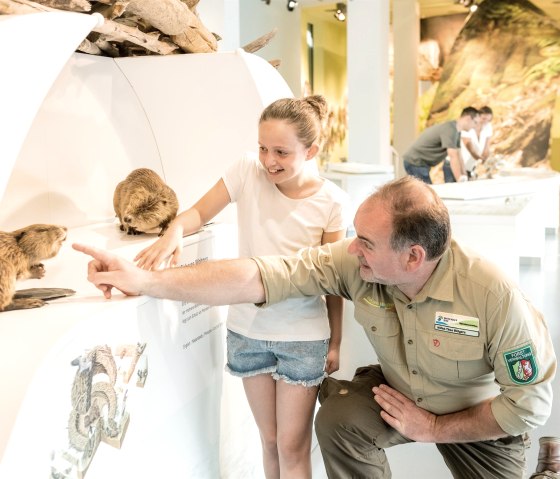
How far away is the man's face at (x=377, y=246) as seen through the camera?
1816mm

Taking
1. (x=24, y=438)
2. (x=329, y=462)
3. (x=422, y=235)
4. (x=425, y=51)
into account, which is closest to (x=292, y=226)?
(x=422, y=235)

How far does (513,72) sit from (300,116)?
38.3ft

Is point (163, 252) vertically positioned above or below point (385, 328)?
above

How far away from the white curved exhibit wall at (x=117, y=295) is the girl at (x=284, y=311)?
158 mm

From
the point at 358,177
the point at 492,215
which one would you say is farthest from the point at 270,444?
the point at 358,177

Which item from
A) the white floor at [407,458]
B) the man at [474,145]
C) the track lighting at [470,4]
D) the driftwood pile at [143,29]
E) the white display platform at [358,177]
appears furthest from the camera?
the track lighting at [470,4]

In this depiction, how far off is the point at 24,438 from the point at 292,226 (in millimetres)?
1087

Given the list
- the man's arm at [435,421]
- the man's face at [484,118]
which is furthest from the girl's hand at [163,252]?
the man's face at [484,118]

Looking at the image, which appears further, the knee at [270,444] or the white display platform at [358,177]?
the white display platform at [358,177]

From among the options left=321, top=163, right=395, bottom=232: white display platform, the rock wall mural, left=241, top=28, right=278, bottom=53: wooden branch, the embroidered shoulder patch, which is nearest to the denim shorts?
the embroidered shoulder patch

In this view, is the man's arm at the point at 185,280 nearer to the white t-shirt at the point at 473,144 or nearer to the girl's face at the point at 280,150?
the girl's face at the point at 280,150

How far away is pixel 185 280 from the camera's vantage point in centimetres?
184

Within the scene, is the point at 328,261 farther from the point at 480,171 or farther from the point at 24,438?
the point at 480,171

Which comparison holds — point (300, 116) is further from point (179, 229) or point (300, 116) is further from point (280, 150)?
point (179, 229)
